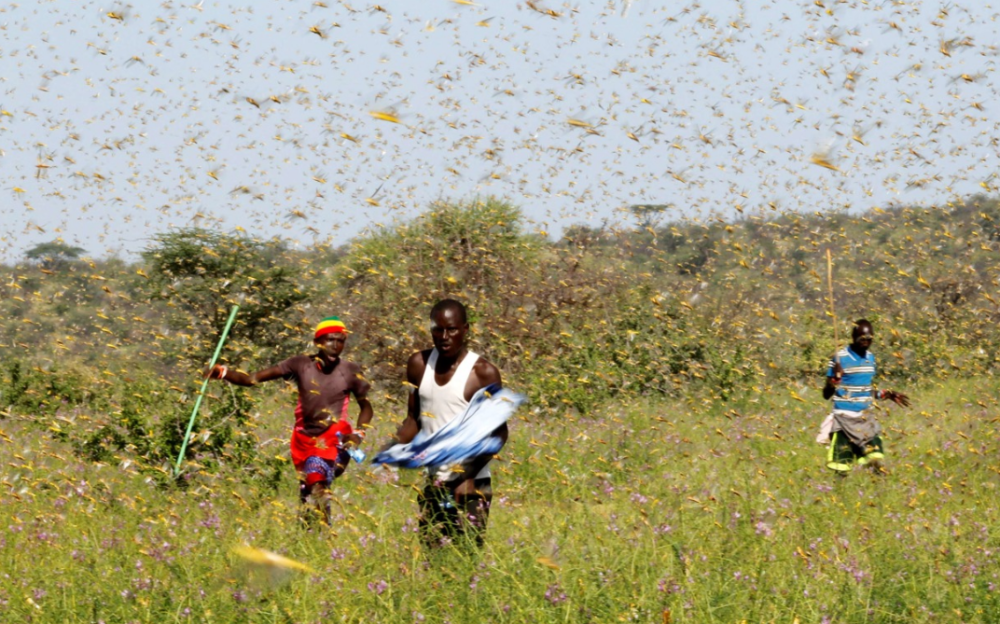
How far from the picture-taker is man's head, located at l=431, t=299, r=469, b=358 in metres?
5.82

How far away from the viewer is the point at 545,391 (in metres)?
14.4

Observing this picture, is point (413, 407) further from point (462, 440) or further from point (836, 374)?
point (836, 374)

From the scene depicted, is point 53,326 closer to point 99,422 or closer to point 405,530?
point 99,422

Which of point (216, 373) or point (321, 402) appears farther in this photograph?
point (321, 402)

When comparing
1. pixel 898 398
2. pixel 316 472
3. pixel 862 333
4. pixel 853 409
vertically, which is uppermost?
pixel 862 333

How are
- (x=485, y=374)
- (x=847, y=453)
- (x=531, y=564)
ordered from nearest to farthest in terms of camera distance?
(x=531, y=564) → (x=485, y=374) → (x=847, y=453)

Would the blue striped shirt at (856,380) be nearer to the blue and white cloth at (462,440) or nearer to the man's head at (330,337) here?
the man's head at (330,337)

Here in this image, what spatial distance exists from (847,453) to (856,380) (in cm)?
67

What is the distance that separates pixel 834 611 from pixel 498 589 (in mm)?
1409

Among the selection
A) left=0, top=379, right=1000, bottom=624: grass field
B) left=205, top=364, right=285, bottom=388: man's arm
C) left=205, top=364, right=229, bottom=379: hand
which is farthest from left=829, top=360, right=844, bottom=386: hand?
left=205, top=364, right=229, bottom=379: hand

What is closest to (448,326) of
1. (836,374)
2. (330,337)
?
(330,337)

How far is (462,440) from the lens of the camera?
570 centimetres

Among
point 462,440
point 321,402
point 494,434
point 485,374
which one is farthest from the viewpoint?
point 321,402

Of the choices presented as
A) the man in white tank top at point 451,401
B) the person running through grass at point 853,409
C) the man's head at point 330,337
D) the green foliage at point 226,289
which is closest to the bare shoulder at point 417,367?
the man in white tank top at point 451,401
